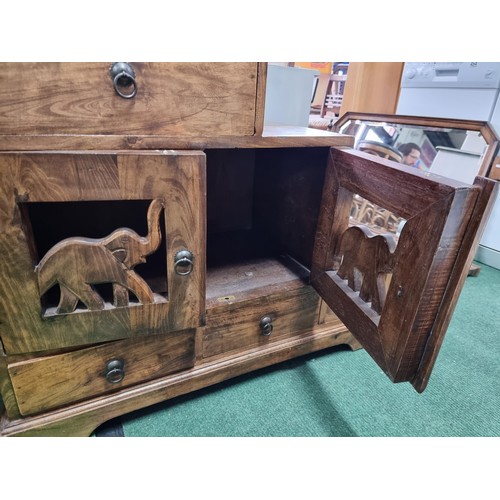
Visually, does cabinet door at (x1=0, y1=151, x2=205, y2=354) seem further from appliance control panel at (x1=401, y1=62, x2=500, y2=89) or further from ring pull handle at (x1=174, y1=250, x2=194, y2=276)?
appliance control panel at (x1=401, y1=62, x2=500, y2=89)


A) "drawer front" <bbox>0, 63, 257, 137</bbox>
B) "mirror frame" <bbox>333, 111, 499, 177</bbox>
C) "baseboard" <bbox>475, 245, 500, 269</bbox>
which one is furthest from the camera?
"baseboard" <bbox>475, 245, 500, 269</bbox>

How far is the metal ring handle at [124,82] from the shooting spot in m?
0.45

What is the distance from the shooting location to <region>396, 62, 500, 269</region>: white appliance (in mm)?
1275

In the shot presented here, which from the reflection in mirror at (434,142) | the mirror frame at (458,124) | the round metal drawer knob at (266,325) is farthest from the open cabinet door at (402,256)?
the mirror frame at (458,124)

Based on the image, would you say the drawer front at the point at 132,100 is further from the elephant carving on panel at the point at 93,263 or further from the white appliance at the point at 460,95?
the white appliance at the point at 460,95

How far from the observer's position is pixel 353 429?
686 millimetres

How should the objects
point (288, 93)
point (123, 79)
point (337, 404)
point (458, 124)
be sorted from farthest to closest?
1. point (458, 124)
2. point (288, 93)
3. point (337, 404)
4. point (123, 79)

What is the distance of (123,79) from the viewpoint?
45 cm

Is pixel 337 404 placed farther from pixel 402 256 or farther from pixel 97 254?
pixel 97 254

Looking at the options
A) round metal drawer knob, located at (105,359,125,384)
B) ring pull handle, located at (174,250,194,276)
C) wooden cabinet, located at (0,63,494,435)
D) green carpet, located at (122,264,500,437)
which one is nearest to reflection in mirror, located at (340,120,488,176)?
green carpet, located at (122,264,500,437)

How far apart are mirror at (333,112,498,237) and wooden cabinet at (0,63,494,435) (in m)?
0.54

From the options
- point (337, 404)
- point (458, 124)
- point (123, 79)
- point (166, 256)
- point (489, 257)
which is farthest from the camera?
point (489, 257)

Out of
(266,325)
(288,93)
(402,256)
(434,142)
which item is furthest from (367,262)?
(434,142)

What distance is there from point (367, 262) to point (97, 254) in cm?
43
